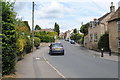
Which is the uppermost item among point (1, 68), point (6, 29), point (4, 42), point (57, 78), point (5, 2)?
point (5, 2)

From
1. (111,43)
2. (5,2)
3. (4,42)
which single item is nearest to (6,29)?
(4,42)

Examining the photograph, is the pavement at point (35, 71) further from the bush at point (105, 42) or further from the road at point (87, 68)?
the bush at point (105, 42)

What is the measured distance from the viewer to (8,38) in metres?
8.50

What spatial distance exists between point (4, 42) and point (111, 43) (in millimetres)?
23614

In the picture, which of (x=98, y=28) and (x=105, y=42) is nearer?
(x=105, y=42)

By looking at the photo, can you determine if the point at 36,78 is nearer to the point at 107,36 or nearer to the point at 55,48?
the point at 55,48

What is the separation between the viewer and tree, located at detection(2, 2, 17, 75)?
8.37 metres

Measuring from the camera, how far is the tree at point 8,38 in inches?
329

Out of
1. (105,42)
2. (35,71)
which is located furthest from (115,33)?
(35,71)

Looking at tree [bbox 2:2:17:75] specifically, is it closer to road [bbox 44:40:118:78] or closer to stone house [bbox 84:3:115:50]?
road [bbox 44:40:118:78]

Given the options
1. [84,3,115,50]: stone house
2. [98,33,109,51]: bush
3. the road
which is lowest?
the road

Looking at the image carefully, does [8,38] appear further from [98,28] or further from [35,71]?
[98,28]

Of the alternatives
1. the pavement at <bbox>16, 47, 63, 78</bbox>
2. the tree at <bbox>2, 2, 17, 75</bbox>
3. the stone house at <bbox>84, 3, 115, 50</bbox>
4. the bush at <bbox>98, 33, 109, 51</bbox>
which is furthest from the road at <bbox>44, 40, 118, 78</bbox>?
the stone house at <bbox>84, 3, 115, 50</bbox>

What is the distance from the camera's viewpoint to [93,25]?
132 ft
